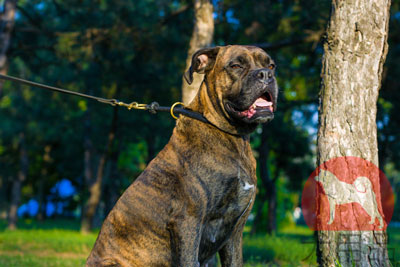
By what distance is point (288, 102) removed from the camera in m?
14.5

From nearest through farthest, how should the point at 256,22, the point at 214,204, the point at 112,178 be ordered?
the point at 214,204 → the point at 256,22 → the point at 112,178

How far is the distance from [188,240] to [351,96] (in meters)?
2.17

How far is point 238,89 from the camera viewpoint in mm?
3496

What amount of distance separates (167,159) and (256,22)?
29.6 feet

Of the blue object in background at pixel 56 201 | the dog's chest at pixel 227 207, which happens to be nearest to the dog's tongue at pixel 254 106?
the dog's chest at pixel 227 207

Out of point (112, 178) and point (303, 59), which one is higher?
point (303, 59)

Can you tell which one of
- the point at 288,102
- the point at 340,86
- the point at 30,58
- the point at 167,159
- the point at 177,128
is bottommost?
the point at 167,159

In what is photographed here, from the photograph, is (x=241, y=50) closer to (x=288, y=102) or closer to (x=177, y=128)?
(x=177, y=128)

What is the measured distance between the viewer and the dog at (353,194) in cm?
411

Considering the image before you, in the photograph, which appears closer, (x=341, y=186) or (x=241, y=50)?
(x=241, y=50)

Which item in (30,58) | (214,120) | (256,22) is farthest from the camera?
(30,58)

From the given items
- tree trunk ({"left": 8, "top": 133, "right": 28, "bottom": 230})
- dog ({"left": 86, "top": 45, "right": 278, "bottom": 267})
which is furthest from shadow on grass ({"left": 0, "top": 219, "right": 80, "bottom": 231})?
dog ({"left": 86, "top": 45, "right": 278, "bottom": 267})

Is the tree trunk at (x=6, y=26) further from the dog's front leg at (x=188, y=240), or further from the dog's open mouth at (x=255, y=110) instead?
the dog's front leg at (x=188, y=240)

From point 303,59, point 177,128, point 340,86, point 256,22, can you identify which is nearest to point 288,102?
point 303,59
